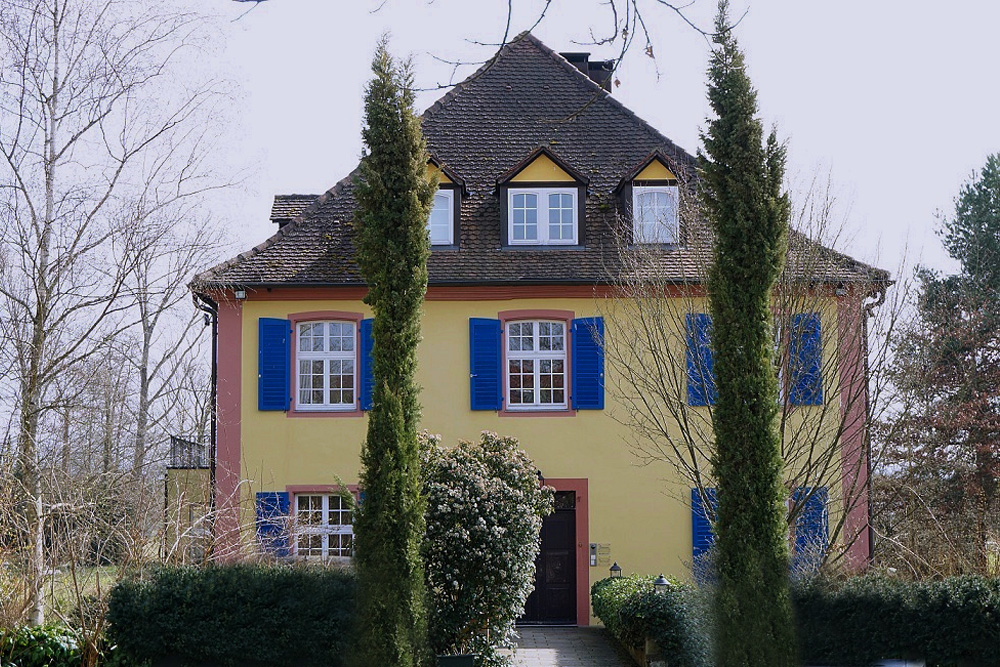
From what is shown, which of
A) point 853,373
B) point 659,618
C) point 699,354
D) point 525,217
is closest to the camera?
point 659,618

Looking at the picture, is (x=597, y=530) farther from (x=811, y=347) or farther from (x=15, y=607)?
(x=15, y=607)

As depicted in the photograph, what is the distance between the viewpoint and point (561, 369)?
1831 centimetres

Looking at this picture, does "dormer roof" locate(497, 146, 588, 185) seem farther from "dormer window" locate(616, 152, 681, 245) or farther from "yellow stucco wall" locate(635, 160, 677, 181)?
"yellow stucco wall" locate(635, 160, 677, 181)

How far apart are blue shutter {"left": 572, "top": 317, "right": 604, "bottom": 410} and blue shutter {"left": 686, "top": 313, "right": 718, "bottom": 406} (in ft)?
8.24

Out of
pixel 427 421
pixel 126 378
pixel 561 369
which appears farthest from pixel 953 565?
pixel 126 378

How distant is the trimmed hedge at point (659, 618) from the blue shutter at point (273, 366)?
581 cm

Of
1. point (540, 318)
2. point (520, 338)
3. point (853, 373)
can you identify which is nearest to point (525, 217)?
point (540, 318)

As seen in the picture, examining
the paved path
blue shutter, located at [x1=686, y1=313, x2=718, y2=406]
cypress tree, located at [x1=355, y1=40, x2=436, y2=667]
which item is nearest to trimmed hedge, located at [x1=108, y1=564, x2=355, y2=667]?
cypress tree, located at [x1=355, y1=40, x2=436, y2=667]

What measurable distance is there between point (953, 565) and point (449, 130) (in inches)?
431

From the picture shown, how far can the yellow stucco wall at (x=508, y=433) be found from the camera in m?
17.9

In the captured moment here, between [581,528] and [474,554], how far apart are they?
6552mm

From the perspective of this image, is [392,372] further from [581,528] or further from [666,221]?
[581,528]

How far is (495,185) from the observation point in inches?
749

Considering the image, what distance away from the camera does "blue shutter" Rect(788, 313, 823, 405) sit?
545 inches
